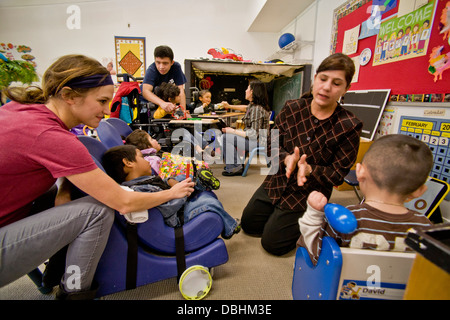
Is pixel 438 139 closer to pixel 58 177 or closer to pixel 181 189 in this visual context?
pixel 181 189

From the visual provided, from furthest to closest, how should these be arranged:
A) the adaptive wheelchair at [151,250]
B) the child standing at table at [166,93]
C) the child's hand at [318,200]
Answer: the child standing at table at [166,93], the adaptive wheelchair at [151,250], the child's hand at [318,200]

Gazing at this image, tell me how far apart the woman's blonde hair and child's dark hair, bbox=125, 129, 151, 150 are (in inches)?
35.0

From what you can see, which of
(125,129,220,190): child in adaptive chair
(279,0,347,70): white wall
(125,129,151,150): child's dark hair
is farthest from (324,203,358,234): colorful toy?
(279,0,347,70): white wall

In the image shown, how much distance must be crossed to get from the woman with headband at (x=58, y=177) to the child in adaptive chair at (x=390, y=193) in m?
0.75

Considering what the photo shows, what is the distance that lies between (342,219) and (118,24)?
586 centimetres

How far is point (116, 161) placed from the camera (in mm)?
1108

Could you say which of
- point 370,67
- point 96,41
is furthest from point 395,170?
point 96,41

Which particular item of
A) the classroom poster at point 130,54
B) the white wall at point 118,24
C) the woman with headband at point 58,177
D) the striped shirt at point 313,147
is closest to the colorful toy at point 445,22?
the striped shirt at point 313,147

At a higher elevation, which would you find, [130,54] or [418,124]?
[130,54]

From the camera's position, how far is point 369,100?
2.28 meters

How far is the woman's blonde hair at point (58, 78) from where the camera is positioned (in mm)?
757

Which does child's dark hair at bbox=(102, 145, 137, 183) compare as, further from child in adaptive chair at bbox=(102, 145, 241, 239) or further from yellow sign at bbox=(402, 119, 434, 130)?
yellow sign at bbox=(402, 119, 434, 130)

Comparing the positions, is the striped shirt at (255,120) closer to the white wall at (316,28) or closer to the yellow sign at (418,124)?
the yellow sign at (418,124)

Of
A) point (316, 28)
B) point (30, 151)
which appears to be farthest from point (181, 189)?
point (316, 28)
